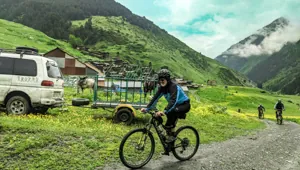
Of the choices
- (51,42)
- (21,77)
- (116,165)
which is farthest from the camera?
(51,42)

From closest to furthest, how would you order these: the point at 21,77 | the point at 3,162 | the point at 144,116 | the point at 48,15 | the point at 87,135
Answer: the point at 3,162, the point at 87,135, the point at 21,77, the point at 144,116, the point at 48,15

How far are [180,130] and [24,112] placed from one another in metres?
8.35

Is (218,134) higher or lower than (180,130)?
lower

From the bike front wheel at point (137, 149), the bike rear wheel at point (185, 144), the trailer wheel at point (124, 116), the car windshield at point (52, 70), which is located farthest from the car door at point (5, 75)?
the bike rear wheel at point (185, 144)

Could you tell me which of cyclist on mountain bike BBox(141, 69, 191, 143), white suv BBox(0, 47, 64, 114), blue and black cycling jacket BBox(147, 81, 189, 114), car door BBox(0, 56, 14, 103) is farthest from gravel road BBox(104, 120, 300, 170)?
car door BBox(0, 56, 14, 103)

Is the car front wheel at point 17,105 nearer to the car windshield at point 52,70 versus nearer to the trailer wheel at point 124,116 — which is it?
the car windshield at point 52,70

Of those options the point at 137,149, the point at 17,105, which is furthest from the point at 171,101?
the point at 17,105

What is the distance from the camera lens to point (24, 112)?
12.9m

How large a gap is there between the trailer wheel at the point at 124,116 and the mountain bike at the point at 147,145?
579 cm

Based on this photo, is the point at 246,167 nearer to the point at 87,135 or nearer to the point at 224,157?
the point at 224,157

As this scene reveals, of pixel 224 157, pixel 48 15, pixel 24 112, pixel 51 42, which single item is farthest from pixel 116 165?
pixel 48 15

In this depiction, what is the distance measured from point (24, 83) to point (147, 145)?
26.3ft

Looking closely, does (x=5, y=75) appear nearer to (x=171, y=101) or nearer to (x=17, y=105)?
(x=17, y=105)

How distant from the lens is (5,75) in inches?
504
